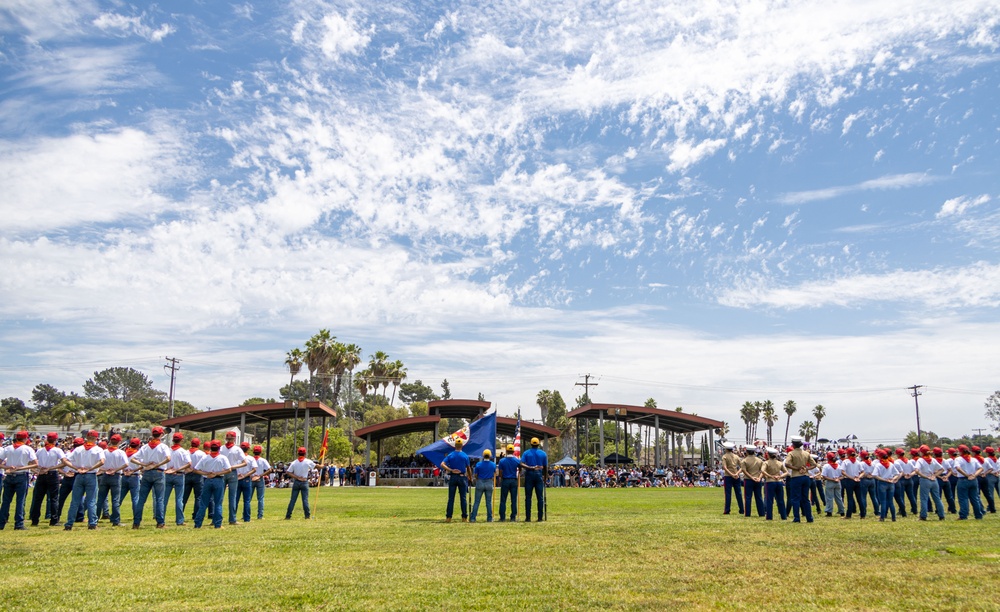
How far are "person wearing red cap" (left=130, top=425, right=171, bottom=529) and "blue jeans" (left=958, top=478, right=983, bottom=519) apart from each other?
17.9m

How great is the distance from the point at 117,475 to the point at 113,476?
0.08 m

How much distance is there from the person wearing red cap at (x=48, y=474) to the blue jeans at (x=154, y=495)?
6.32 feet

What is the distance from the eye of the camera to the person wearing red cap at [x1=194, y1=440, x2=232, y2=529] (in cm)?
1568

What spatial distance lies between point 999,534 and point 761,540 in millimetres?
4929

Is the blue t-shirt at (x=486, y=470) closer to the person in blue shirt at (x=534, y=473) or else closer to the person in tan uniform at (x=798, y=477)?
the person in blue shirt at (x=534, y=473)

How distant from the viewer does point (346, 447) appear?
73250mm

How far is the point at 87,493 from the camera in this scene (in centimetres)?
1543

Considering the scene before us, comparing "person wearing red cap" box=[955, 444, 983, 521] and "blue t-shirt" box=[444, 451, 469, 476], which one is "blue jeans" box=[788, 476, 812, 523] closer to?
"person wearing red cap" box=[955, 444, 983, 521]

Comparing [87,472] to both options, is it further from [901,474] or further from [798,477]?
[901,474]

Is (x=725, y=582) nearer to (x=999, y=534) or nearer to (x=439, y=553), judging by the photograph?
→ (x=439, y=553)

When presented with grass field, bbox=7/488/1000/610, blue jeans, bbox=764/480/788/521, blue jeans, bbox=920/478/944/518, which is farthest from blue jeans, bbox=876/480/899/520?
grass field, bbox=7/488/1000/610

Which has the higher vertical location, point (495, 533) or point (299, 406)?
point (299, 406)

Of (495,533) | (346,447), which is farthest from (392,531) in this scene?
(346,447)

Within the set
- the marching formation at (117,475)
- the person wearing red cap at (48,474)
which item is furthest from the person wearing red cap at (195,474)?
the person wearing red cap at (48,474)
